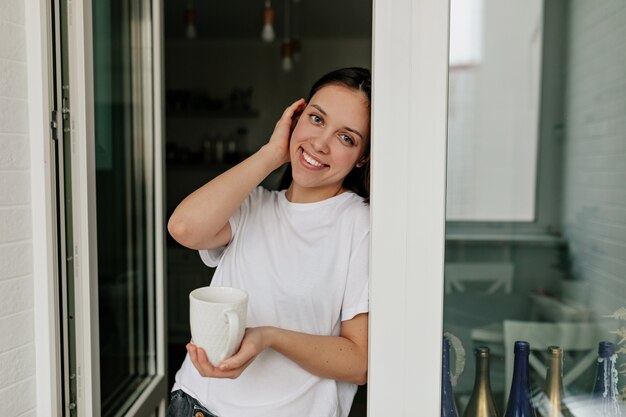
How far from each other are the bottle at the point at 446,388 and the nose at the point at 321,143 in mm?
455

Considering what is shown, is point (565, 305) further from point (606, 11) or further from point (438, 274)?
point (606, 11)

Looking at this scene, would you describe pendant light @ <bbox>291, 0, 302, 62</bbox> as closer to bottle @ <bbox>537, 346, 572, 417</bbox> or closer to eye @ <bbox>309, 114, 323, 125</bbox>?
eye @ <bbox>309, 114, 323, 125</bbox>

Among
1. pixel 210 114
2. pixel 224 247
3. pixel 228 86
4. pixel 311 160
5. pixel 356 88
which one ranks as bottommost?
pixel 224 247

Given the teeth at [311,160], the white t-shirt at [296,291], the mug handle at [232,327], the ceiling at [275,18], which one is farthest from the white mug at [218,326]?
the ceiling at [275,18]

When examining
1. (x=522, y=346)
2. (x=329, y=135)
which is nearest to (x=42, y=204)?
(x=329, y=135)

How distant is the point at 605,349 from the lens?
42.3 inches

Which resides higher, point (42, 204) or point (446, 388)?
point (42, 204)

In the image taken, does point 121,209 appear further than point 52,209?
Yes

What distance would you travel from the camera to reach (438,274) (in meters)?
1.08

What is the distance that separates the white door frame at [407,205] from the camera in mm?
1047

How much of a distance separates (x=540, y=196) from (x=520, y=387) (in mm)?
359

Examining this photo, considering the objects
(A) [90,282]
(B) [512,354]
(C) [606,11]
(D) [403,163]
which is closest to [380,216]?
(D) [403,163]

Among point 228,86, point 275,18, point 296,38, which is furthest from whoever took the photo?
point 228,86

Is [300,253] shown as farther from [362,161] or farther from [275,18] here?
[275,18]
